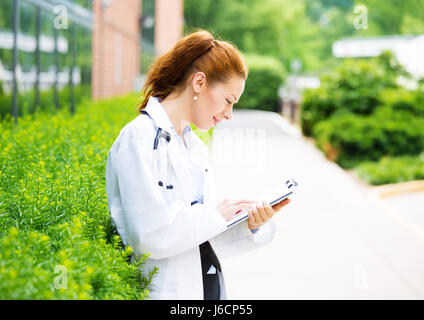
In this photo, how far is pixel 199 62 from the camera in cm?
214

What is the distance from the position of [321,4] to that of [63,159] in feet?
212

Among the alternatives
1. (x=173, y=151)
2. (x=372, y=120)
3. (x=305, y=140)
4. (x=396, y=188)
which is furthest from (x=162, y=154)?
(x=305, y=140)

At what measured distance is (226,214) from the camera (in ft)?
6.68

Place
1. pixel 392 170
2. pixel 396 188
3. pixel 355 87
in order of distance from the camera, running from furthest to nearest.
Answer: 1. pixel 355 87
2. pixel 392 170
3. pixel 396 188

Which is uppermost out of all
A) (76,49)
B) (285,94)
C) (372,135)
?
(76,49)

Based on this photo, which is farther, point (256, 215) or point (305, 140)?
point (305, 140)

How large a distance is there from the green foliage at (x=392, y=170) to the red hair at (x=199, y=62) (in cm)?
908

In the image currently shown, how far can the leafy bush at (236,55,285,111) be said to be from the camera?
114 feet

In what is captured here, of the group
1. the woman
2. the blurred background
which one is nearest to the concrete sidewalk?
the blurred background

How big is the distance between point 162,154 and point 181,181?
0.44ft

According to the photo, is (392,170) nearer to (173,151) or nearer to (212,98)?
(212,98)

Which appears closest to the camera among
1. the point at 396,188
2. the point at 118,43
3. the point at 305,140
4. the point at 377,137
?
the point at 396,188

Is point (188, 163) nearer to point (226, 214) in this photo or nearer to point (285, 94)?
point (226, 214)

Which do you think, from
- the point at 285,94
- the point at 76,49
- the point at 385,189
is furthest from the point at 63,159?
the point at 285,94
